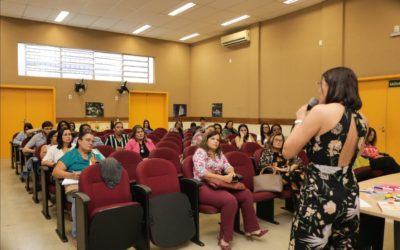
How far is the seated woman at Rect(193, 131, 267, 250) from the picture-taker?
333 centimetres

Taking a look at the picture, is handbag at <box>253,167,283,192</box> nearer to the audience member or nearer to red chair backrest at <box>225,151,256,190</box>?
red chair backrest at <box>225,151,256,190</box>

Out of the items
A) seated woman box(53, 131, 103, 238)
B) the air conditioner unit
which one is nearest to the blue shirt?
seated woman box(53, 131, 103, 238)

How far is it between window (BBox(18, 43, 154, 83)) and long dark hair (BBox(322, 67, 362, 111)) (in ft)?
34.5

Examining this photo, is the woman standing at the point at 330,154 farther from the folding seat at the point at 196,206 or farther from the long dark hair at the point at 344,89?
the folding seat at the point at 196,206

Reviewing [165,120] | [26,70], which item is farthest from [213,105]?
[26,70]

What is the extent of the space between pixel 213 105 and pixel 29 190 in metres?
7.76

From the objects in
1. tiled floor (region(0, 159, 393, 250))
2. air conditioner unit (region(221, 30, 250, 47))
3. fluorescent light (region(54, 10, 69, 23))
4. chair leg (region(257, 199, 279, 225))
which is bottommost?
tiled floor (region(0, 159, 393, 250))

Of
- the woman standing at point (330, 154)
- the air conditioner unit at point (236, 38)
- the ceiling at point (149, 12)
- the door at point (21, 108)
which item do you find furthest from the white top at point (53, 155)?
the air conditioner unit at point (236, 38)

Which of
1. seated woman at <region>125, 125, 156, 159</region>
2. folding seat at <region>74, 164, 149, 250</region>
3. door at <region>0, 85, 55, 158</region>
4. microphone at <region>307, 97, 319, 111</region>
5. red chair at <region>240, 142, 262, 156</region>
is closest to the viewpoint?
microphone at <region>307, 97, 319, 111</region>

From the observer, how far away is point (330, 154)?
1.57m

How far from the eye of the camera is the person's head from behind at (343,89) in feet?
5.23

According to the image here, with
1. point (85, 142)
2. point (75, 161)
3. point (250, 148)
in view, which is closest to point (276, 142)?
point (250, 148)

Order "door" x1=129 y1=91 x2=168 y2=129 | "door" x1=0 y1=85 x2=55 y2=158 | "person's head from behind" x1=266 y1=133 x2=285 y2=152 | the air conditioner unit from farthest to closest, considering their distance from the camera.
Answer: "door" x1=129 y1=91 x2=168 y2=129
the air conditioner unit
"door" x1=0 y1=85 x2=55 y2=158
"person's head from behind" x1=266 y1=133 x2=285 y2=152

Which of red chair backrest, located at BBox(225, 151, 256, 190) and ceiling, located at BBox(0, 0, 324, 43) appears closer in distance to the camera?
red chair backrest, located at BBox(225, 151, 256, 190)
